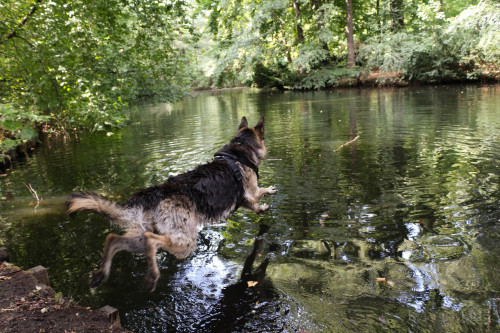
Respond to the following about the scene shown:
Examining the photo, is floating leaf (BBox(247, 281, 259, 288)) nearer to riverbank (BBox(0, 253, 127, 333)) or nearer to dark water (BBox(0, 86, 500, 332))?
dark water (BBox(0, 86, 500, 332))

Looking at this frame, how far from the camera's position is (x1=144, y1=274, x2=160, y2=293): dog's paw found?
3326 millimetres

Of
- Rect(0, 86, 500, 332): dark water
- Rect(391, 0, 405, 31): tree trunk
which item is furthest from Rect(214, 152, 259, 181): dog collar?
Rect(391, 0, 405, 31): tree trunk

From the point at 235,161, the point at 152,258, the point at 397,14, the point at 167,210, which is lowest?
the point at 152,258

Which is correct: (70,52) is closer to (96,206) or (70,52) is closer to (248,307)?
(96,206)

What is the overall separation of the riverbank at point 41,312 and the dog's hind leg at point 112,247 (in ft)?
1.21

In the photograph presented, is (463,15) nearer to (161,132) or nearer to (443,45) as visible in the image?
(443,45)

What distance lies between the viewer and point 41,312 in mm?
2789

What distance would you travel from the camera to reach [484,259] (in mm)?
3645

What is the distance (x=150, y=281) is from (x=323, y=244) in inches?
86.3

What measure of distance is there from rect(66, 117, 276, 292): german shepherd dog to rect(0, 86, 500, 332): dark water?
0.48 meters

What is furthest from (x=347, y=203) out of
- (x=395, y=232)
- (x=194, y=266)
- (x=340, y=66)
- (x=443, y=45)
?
(x=340, y=66)

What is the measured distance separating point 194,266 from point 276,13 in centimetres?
3146

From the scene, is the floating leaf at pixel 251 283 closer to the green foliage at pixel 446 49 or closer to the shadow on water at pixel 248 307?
the shadow on water at pixel 248 307

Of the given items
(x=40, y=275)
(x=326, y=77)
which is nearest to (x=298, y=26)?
(x=326, y=77)
